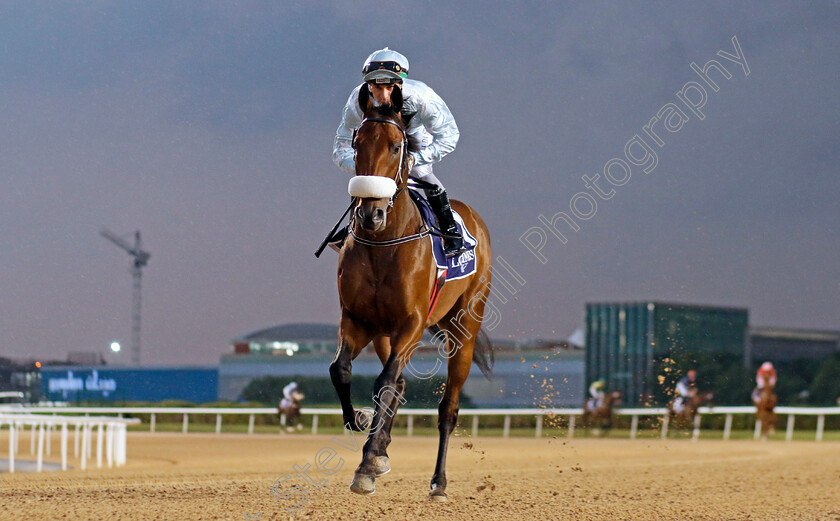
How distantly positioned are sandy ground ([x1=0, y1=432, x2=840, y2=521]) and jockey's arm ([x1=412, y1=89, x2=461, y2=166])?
6.65ft

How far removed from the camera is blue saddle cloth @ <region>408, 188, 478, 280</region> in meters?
5.44

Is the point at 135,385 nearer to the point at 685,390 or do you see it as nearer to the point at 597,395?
the point at 597,395

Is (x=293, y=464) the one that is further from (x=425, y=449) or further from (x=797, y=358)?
(x=797, y=358)

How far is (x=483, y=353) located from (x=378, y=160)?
282cm

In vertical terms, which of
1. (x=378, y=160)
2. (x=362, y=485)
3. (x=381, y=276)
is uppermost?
(x=378, y=160)

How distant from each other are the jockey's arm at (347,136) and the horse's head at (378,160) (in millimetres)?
432

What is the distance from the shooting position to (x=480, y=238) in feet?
21.6

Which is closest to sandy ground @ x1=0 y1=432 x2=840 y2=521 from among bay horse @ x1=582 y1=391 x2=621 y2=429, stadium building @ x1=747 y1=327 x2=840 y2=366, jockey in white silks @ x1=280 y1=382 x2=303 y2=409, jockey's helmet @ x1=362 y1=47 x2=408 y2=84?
jockey's helmet @ x1=362 y1=47 x2=408 y2=84

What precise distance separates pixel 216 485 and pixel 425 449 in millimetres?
7107

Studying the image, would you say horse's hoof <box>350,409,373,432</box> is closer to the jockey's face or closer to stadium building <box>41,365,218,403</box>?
the jockey's face

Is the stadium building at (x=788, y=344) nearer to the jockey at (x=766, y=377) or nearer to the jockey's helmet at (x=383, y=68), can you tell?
the jockey at (x=766, y=377)

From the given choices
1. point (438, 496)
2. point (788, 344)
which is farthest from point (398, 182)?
point (788, 344)

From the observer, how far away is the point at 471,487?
24.9 feet

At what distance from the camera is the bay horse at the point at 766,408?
649 inches
